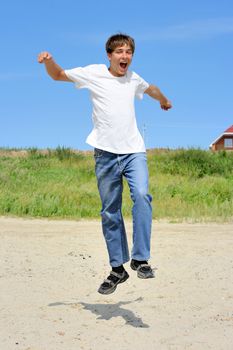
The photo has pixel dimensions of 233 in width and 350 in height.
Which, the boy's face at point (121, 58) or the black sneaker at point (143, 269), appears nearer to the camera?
the black sneaker at point (143, 269)

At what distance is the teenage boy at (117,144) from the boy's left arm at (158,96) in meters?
0.16

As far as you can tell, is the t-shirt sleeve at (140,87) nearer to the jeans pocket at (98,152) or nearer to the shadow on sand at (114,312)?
the jeans pocket at (98,152)

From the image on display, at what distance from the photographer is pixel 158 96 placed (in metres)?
5.85

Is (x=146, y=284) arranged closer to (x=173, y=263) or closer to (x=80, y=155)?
(x=173, y=263)

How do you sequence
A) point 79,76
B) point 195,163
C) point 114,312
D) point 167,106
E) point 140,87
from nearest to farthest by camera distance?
point 79,76 → point 140,87 → point 167,106 → point 114,312 → point 195,163

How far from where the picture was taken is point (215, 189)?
18.5 meters

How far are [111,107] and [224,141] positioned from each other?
146ft

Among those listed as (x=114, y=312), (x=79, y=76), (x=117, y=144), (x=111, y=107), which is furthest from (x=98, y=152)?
(x=114, y=312)

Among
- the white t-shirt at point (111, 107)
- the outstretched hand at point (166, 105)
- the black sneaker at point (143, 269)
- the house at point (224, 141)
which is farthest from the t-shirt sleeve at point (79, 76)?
the house at point (224, 141)

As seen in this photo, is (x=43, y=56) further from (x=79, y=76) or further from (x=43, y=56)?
(x=79, y=76)

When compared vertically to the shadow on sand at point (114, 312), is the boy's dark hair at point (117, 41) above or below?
above

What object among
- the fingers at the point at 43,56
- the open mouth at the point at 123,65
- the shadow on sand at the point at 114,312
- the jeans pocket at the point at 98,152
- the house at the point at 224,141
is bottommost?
the shadow on sand at the point at 114,312

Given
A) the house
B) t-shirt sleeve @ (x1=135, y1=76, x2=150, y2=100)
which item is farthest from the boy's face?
the house

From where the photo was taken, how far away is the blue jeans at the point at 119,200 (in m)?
5.19
